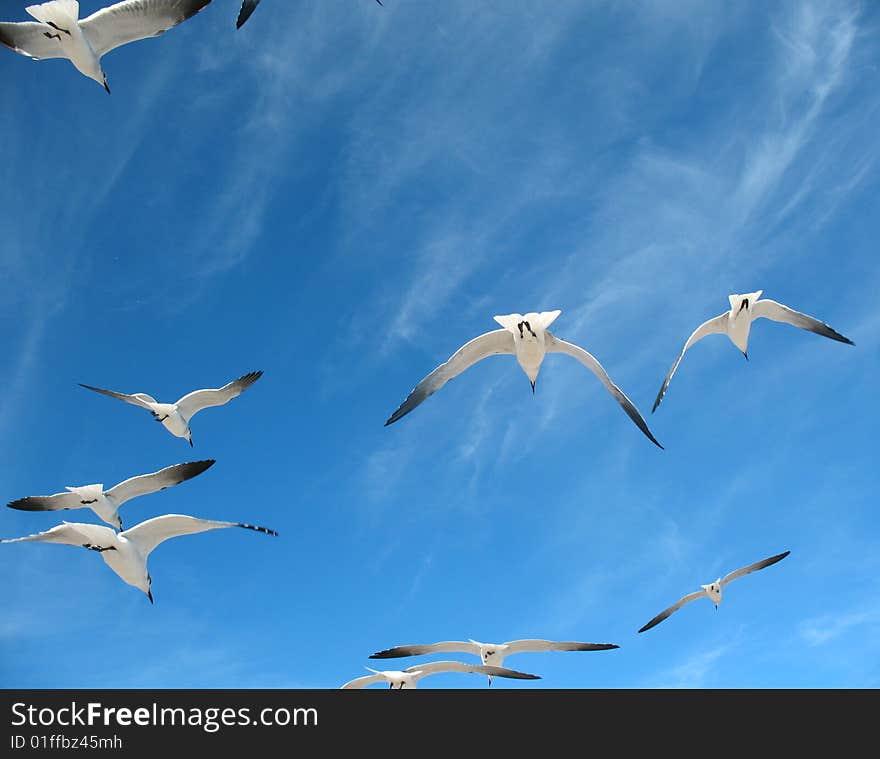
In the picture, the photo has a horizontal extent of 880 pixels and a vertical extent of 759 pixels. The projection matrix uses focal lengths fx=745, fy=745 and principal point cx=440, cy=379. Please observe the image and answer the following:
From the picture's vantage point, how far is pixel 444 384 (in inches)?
705

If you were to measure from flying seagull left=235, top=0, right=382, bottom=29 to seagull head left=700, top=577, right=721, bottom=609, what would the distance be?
64.6 ft

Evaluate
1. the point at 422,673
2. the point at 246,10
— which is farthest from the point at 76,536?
the point at 246,10

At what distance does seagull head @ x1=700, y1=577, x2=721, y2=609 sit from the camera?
22.7m

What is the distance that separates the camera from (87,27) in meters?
14.4

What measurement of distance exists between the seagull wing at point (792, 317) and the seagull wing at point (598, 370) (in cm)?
416

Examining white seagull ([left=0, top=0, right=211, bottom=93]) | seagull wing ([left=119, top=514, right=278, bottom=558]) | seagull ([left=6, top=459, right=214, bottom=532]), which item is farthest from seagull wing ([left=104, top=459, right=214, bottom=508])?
white seagull ([left=0, top=0, right=211, bottom=93])

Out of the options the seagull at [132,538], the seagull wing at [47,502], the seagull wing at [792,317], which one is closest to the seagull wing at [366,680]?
the seagull at [132,538]

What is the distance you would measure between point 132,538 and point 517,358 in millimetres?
9059

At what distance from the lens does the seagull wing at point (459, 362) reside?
54.7 ft

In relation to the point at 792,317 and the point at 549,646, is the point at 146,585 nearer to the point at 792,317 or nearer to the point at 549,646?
the point at 549,646

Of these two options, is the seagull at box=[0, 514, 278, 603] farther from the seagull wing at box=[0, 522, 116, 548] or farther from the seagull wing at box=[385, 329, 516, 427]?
the seagull wing at box=[385, 329, 516, 427]

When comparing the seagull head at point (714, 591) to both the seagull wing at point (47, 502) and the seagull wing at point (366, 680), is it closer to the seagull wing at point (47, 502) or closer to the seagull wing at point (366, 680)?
the seagull wing at point (366, 680)
